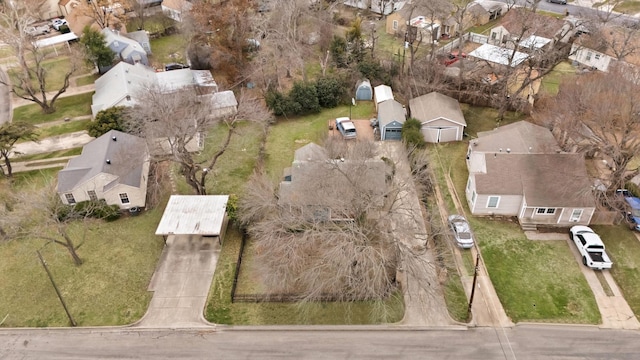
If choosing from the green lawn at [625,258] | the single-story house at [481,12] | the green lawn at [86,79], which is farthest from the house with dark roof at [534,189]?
the green lawn at [86,79]

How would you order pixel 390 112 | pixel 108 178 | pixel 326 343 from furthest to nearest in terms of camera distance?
pixel 390 112
pixel 108 178
pixel 326 343

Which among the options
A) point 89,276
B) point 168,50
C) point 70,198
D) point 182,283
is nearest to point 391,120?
point 182,283

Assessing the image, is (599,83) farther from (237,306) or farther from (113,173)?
(113,173)

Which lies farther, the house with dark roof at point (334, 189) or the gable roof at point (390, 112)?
the gable roof at point (390, 112)

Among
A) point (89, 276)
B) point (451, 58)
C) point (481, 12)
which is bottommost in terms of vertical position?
point (89, 276)

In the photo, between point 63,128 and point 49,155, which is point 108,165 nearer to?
point 49,155

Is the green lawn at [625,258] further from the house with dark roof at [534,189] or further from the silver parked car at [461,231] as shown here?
the silver parked car at [461,231]

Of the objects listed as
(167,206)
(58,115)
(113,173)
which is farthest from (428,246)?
(58,115)
